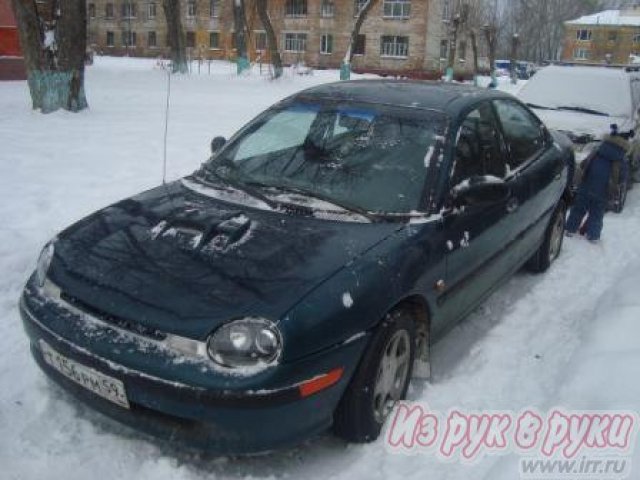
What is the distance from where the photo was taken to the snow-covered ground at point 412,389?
2.65m

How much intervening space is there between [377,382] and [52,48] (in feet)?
31.6

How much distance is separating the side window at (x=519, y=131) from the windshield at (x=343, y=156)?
95cm

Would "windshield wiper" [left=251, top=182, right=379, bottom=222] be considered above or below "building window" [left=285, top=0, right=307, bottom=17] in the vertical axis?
below

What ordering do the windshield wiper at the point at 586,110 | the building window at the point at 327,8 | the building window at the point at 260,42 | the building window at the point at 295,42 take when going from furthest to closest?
the building window at the point at 260,42
the building window at the point at 295,42
the building window at the point at 327,8
the windshield wiper at the point at 586,110

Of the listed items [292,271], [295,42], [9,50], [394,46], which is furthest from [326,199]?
[295,42]

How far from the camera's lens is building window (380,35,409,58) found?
41.1 m

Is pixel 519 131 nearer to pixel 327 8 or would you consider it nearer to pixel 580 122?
pixel 580 122

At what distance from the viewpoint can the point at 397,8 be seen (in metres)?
41.0

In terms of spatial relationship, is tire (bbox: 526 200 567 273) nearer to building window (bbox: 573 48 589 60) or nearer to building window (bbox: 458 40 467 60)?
building window (bbox: 458 40 467 60)

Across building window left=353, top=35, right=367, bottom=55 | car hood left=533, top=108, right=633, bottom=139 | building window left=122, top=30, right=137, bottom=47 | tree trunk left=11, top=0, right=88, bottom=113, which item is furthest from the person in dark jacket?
building window left=122, top=30, right=137, bottom=47

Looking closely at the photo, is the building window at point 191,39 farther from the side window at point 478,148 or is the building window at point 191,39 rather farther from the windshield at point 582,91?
the side window at point 478,148

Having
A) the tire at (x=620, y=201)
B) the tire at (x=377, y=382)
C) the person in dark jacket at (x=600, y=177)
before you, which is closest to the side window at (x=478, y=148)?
the tire at (x=377, y=382)

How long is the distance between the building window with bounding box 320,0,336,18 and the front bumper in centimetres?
4333

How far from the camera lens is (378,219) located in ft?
9.89
